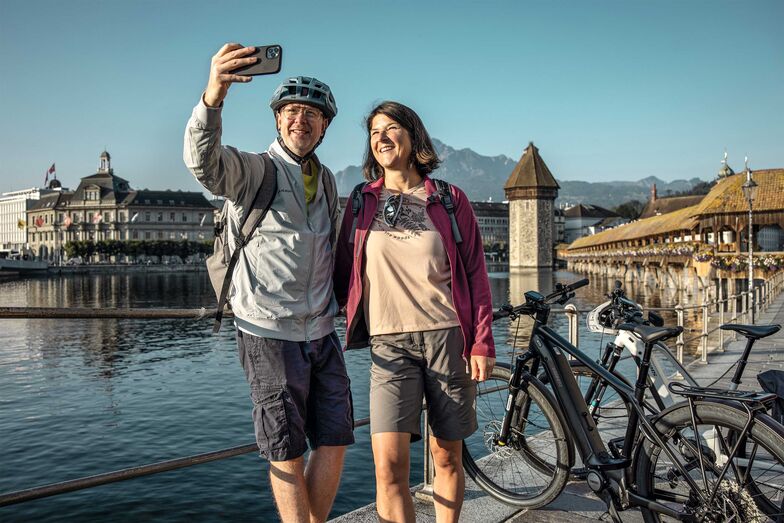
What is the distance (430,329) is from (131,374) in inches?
548

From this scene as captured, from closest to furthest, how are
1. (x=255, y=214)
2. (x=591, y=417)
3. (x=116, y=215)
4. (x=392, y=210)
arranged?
(x=255, y=214) < (x=392, y=210) < (x=591, y=417) < (x=116, y=215)

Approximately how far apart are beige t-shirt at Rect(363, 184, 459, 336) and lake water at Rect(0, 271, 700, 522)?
4906 millimetres

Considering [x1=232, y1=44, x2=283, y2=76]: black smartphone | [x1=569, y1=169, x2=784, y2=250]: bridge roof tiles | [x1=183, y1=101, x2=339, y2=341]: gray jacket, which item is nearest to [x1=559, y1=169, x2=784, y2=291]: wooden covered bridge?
[x1=569, y1=169, x2=784, y2=250]: bridge roof tiles

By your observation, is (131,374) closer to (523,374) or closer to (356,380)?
(356,380)

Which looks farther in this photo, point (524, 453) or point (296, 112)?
point (524, 453)

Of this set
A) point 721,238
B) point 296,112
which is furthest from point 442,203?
point 721,238

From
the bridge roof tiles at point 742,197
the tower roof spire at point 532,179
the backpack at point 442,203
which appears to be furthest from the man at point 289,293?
the tower roof spire at point 532,179

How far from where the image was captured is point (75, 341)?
2019cm

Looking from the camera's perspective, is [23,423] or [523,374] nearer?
[523,374]

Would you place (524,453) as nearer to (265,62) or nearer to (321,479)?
(321,479)

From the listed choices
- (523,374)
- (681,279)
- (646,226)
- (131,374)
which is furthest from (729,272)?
(523,374)

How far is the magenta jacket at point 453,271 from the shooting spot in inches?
103

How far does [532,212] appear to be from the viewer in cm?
8719

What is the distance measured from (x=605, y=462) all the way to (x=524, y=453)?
0.74 m
